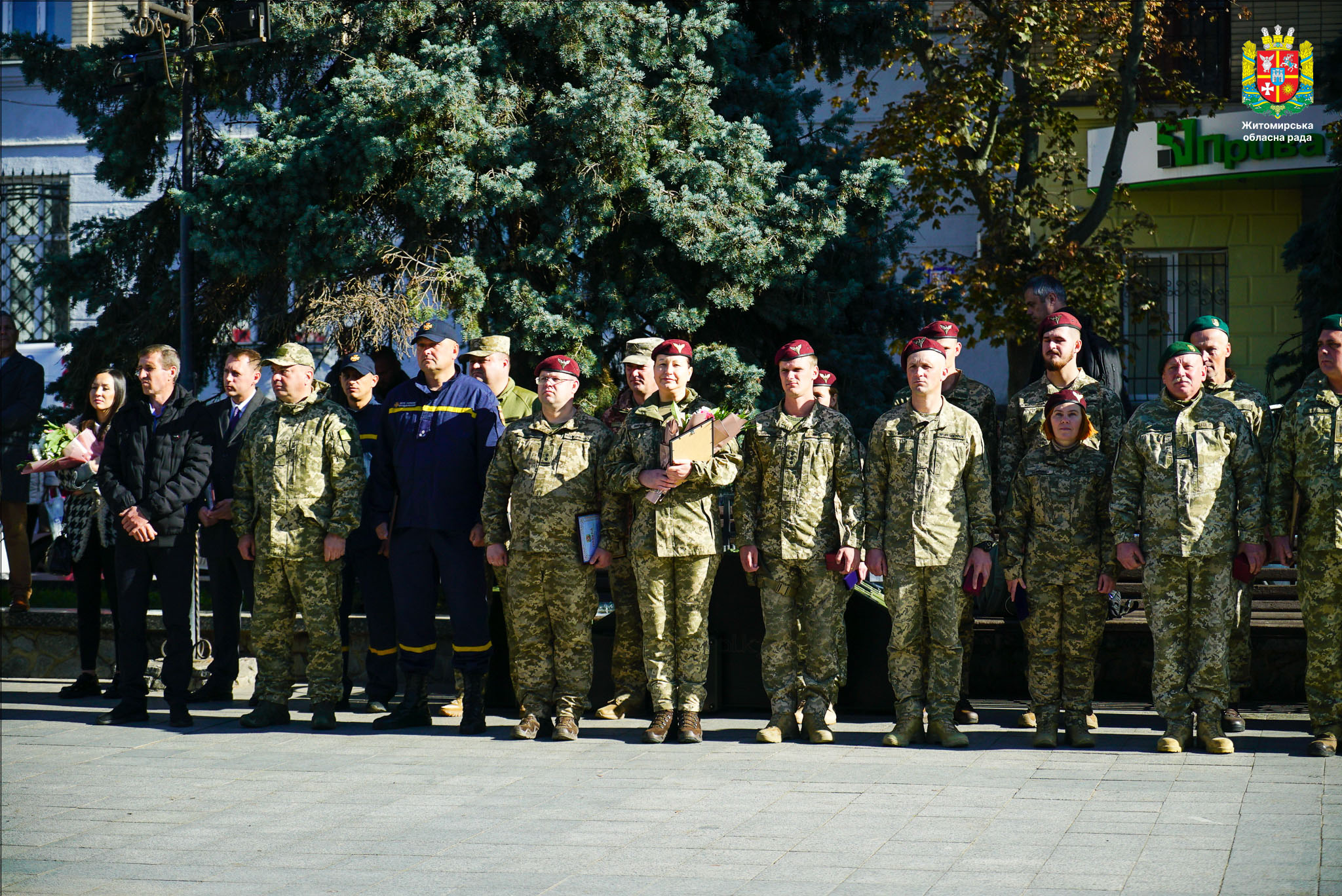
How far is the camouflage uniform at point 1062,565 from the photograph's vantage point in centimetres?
734

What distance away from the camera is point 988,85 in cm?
1576

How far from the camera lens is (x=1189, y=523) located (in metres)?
7.05

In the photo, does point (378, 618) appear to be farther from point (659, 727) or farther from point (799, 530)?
point (799, 530)

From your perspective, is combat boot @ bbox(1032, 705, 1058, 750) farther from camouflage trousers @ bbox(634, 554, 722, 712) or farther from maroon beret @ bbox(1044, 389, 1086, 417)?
camouflage trousers @ bbox(634, 554, 722, 712)

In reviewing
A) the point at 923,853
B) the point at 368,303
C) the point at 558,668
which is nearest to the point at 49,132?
the point at 368,303

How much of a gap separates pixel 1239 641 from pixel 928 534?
1870 mm

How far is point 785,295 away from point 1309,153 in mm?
8711

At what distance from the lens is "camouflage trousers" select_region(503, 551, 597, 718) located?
7.84 m

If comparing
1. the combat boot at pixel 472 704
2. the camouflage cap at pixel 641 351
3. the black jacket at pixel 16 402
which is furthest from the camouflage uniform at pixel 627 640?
the black jacket at pixel 16 402

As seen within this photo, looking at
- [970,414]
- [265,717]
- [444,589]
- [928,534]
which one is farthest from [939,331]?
[265,717]

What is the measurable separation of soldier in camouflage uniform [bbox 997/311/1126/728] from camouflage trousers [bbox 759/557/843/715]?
3.64 ft

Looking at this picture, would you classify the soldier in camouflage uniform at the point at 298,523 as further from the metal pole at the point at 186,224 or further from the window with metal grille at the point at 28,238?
the window with metal grille at the point at 28,238

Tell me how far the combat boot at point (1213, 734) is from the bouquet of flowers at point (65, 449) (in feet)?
23.9

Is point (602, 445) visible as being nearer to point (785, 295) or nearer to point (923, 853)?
point (923, 853)
